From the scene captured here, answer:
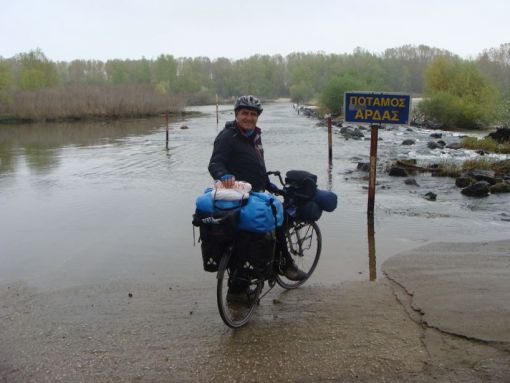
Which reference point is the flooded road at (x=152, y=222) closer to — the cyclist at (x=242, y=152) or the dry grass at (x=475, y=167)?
the dry grass at (x=475, y=167)

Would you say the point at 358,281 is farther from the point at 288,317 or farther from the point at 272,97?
the point at 272,97

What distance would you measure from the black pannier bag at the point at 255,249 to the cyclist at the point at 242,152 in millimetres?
446

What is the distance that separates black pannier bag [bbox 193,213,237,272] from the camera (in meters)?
3.93

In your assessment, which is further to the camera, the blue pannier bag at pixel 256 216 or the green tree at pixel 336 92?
the green tree at pixel 336 92

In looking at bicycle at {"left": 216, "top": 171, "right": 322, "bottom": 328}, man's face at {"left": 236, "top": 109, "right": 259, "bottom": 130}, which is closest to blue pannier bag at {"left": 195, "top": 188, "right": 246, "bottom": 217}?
bicycle at {"left": 216, "top": 171, "right": 322, "bottom": 328}

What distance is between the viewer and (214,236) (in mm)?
4020

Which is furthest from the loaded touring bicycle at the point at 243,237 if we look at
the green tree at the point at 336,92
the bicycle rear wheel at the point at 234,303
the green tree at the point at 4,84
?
the green tree at the point at 4,84

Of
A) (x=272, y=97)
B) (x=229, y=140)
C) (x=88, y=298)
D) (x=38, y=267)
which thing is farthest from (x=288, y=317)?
(x=272, y=97)

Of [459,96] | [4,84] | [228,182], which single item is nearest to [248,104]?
[228,182]

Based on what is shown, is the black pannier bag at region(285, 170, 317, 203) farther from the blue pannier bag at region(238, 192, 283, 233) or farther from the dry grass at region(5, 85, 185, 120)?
the dry grass at region(5, 85, 185, 120)

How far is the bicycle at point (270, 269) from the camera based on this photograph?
4164 millimetres

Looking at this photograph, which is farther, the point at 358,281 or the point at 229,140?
the point at 358,281

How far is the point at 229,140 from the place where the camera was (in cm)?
452

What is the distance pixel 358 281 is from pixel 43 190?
9.05 m
